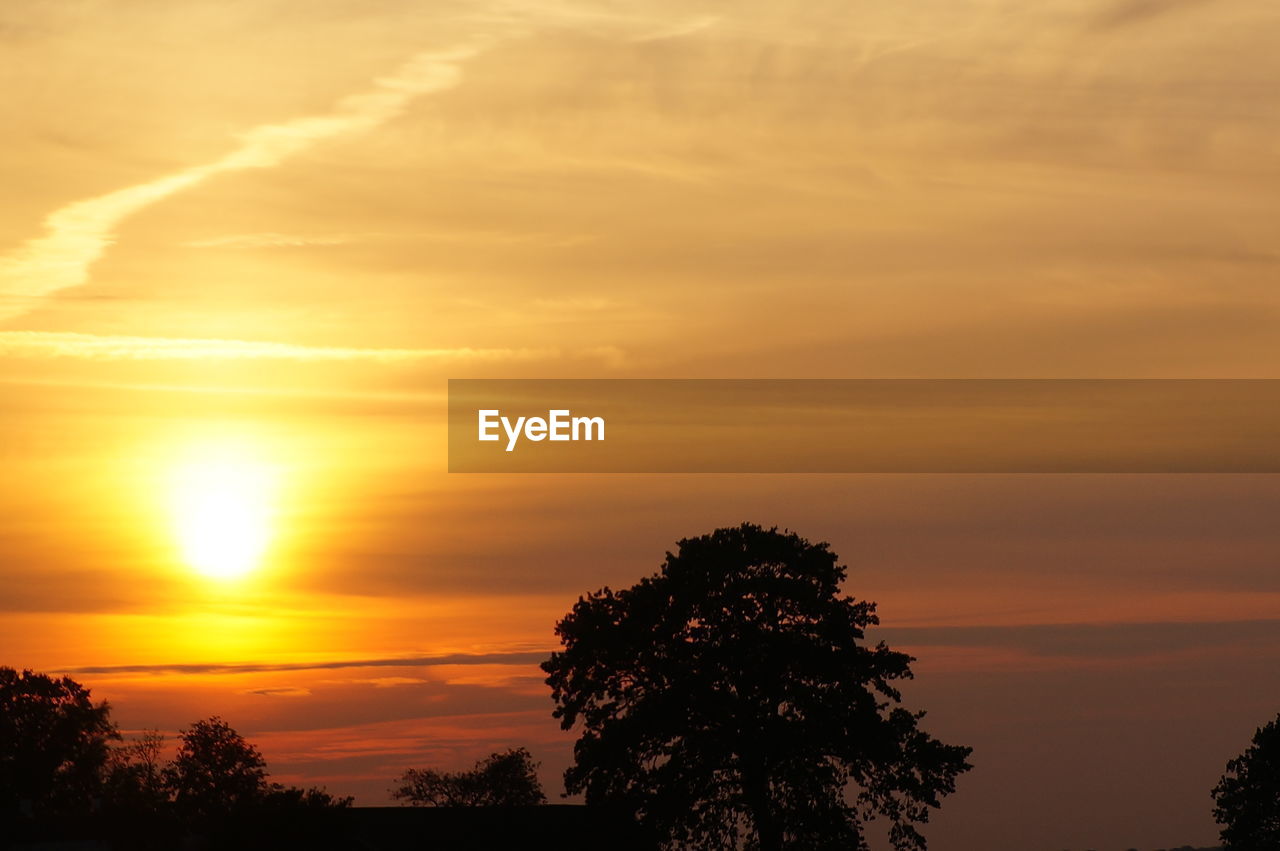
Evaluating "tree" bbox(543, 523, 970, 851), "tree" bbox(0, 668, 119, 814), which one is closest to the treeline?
"tree" bbox(0, 668, 119, 814)

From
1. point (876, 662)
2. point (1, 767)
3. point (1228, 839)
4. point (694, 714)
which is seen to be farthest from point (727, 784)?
point (1, 767)

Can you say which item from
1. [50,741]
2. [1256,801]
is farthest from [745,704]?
[50,741]

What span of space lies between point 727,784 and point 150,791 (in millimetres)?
71110

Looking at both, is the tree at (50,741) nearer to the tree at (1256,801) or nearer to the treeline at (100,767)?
the treeline at (100,767)

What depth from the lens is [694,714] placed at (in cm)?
6431

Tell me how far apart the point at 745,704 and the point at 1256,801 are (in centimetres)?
3348

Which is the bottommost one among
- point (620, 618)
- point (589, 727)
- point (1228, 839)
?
point (1228, 839)

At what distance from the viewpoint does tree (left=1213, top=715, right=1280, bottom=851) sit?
8256 centimetres

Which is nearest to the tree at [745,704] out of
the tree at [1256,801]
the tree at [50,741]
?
the tree at [1256,801]

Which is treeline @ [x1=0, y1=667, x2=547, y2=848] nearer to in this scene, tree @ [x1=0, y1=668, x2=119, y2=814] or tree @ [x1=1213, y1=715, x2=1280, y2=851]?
tree @ [x1=0, y1=668, x2=119, y2=814]

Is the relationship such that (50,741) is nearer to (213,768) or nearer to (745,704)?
(213,768)

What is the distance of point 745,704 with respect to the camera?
6400 cm

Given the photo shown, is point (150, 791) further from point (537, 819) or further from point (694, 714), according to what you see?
point (694, 714)

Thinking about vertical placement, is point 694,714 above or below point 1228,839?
above
